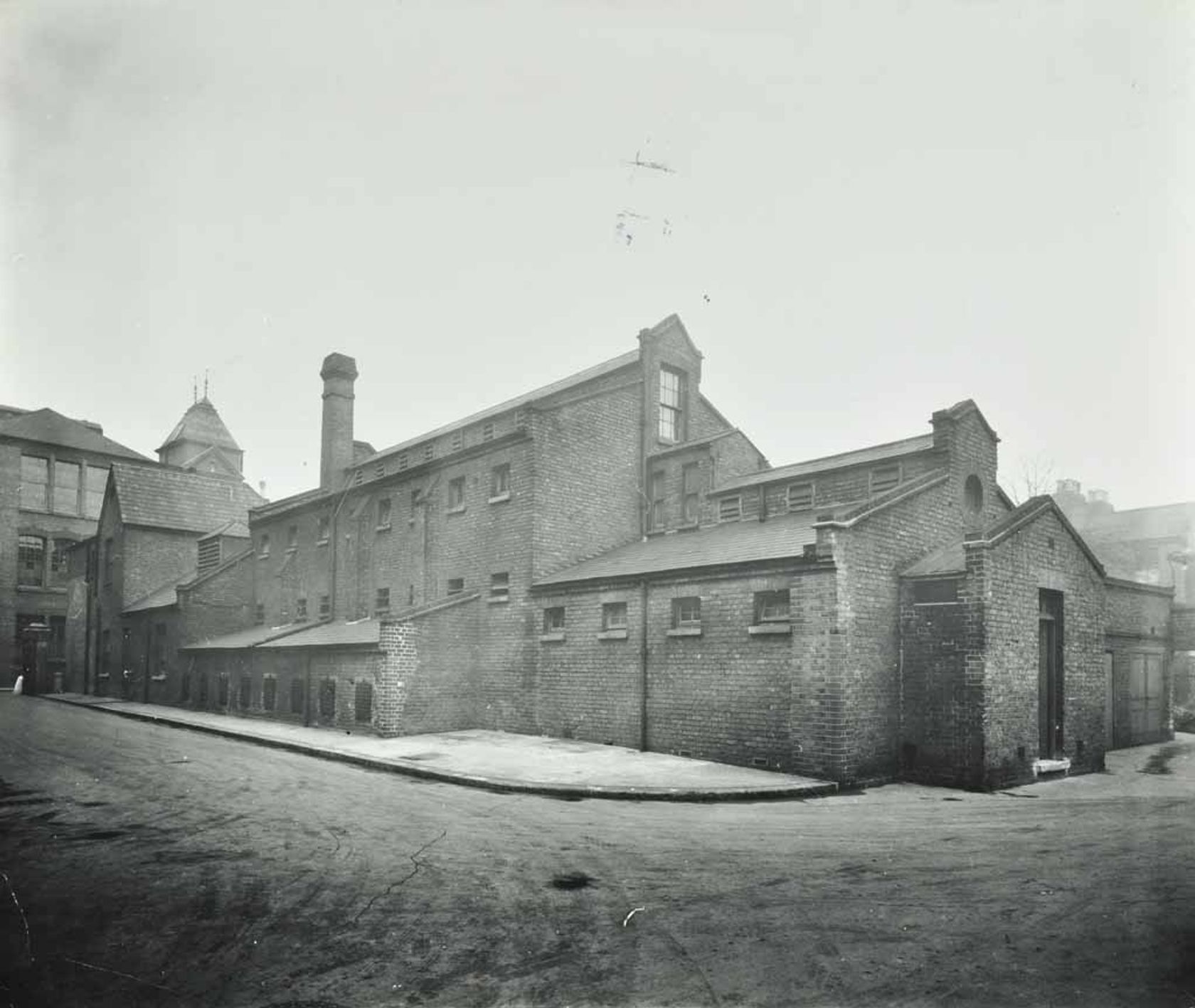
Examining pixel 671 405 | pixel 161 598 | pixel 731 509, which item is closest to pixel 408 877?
pixel 731 509

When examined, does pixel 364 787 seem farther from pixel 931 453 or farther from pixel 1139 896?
pixel 931 453

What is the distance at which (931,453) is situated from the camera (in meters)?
19.3

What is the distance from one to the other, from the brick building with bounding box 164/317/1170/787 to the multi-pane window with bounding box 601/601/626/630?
3.4 inches

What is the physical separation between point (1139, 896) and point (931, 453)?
41.1 feet

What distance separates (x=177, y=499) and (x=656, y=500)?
26509 mm

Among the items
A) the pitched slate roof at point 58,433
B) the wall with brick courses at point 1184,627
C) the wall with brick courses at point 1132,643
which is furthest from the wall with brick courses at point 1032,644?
the pitched slate roof at point 58,433

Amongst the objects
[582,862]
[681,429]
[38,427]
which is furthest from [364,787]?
[38,427]

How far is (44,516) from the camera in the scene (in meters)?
47.8

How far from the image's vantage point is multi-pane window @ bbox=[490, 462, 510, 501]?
24062mm

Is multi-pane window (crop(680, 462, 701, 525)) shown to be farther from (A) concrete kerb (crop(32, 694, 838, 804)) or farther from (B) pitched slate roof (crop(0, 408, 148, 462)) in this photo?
(B) pitched slate roof (crop(0, 408, 148, 462))

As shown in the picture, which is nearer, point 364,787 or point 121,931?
point 121,931

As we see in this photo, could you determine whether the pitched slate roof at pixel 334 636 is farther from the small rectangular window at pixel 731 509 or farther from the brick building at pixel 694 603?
the small rectangular window at pixel 731 509

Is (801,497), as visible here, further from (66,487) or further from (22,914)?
(66,487)

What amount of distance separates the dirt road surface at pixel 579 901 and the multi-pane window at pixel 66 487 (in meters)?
40.8
